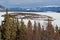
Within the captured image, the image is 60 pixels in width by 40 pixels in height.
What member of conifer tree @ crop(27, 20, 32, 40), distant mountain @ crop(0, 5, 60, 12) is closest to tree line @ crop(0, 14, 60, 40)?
conifer tree @ crop(27, 20, 32, 40)

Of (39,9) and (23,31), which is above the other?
(39,9)

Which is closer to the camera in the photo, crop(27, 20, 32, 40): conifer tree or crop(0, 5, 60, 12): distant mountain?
crop(27, 20, 32, 40): conifer tree

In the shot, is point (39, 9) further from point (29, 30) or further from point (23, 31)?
point (23, 31)

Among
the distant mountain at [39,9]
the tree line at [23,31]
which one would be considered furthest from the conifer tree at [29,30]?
the distant mountain at [39,9]

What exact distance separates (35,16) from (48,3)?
475 millimetres

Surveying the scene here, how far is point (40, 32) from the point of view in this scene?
3.82 m

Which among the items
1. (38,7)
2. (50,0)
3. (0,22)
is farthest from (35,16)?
(0,22)

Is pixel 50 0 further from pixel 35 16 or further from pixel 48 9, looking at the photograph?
pixel 35 16

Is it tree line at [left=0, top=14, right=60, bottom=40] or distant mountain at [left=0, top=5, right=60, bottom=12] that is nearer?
tree line at [left=0, top=14, right=60, bottom=40]

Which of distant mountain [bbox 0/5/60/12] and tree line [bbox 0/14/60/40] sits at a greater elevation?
distant mountain [bbox 0/5/60/12]

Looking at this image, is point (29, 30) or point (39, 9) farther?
point (39, 9)

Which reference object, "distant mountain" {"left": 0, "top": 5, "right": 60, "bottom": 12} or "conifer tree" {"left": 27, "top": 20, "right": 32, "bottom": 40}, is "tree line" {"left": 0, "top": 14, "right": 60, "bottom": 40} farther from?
"distant mountain" {"left": 0, "top": 5, "right": 60, "bottom": 12}

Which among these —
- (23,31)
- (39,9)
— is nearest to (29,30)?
(23,31)

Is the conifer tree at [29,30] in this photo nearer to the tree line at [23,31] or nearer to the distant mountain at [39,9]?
the tree line at [23,31]
